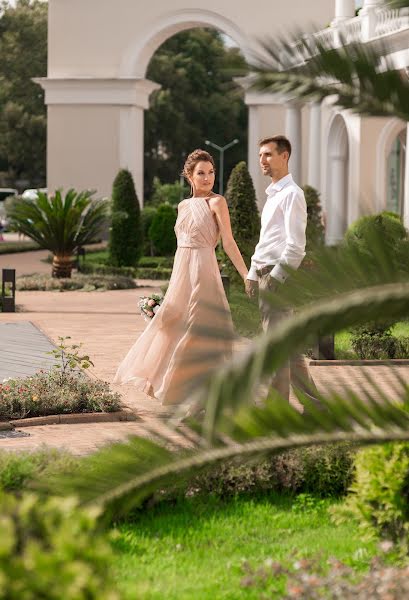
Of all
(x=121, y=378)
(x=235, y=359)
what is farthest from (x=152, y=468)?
(x=121, y=378)

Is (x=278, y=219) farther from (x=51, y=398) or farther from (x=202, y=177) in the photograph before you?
(x=51, y=398)

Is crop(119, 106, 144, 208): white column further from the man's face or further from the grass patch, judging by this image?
the grass patch

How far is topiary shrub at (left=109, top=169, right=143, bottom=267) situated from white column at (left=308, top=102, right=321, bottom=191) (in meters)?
7.48

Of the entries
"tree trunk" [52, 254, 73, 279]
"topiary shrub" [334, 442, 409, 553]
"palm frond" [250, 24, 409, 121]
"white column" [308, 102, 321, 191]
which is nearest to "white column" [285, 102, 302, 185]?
"white column" [308, 102, 321, 191]

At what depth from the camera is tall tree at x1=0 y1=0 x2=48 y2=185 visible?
204 feet

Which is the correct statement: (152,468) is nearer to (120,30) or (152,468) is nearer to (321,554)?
(321,554)

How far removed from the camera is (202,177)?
26.7 feet

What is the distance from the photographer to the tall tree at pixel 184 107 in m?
61.6

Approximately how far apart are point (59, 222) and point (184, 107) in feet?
140

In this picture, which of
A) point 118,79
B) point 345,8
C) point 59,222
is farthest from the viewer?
point 118,79

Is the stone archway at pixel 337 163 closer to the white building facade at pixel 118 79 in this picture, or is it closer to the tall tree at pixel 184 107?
the white building facade at pixel 118 79

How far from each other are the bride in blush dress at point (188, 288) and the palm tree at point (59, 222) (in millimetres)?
13069

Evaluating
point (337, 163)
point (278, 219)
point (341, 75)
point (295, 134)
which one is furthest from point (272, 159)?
point (337, 163)

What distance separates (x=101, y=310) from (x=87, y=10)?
19967 mm
